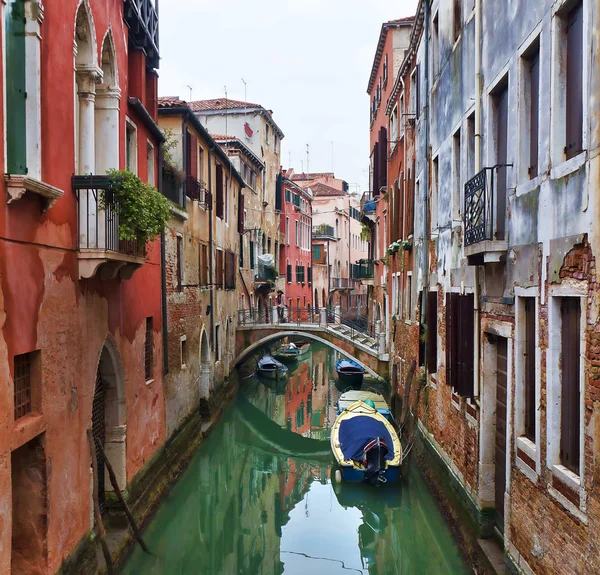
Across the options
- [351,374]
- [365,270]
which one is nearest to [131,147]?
[351,374]

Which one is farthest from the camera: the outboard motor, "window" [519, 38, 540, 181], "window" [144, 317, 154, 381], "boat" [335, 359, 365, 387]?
"boat" [335, 359, 365, 387]

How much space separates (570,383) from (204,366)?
12.0 m

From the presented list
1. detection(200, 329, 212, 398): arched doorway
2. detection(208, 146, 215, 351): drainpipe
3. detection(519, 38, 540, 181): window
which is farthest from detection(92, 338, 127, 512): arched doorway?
detection(208, 146, 215, 351): drainpipe

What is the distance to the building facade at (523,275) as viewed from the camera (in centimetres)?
469

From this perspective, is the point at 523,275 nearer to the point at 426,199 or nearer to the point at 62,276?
the point at 62,276

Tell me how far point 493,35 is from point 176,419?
8.69 metres

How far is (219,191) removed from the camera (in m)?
18.3

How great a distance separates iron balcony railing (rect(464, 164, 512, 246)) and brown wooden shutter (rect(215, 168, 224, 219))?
38.3ft

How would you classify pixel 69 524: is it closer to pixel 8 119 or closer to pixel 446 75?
pixel 8 119

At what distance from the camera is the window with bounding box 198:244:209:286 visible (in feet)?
50.6

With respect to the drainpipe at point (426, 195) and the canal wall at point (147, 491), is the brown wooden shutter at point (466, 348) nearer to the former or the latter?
the drainpipe at point (426, 195)

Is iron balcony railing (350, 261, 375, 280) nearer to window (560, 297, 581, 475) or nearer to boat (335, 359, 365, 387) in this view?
boat (335, 359, 365, 387)

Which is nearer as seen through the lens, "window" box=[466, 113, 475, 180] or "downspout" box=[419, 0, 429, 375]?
"window" box=[466, 113, 475, 180]

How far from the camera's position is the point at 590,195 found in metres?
4.54
